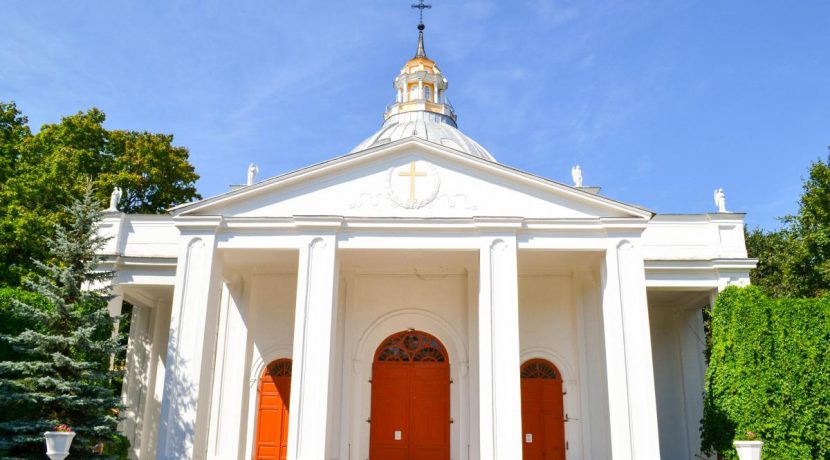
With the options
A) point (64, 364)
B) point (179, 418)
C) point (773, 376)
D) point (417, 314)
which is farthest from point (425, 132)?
point (64, 364)

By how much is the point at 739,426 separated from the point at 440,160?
8107mm

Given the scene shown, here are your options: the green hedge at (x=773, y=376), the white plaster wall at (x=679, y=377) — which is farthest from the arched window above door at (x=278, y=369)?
the white plaster wall at (x=679, y=377)

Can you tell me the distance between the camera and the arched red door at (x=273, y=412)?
16.0m

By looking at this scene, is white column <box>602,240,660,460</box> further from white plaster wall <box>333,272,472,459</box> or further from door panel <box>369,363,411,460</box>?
door panel <box>369,363,411,460</box>

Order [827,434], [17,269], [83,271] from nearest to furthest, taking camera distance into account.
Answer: [827,434] < [83,271] < [17,269]

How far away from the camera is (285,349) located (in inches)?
651

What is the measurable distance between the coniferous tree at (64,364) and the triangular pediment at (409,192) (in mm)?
2358

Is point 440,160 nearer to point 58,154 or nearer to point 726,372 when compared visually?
point 726,372

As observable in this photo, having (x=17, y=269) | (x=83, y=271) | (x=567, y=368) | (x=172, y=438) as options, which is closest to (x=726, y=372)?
(x=567, y=368)

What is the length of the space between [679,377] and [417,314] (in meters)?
7.65

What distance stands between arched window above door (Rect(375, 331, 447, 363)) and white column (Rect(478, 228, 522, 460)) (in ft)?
12.3

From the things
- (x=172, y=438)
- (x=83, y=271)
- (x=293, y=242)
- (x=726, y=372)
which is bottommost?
(x=172, y=438)

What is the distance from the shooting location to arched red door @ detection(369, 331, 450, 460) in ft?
51.9

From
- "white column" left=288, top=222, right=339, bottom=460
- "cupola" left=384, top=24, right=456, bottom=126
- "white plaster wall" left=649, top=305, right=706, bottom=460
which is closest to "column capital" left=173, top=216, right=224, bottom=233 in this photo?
"white column" left=288, top=222, right=339, bottom=460
